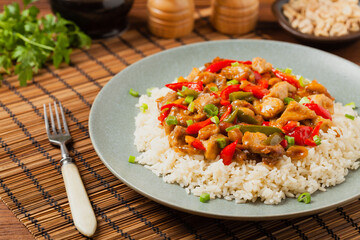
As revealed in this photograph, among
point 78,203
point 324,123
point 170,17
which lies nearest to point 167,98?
→ point 78,203

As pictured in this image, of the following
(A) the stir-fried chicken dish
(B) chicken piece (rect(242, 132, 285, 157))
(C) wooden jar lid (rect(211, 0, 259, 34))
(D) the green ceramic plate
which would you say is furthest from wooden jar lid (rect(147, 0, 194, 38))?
(B) chicken piece (rect(242, 132, 285, 157))

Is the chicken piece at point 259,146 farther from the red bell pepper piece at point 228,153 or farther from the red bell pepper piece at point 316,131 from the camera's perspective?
the red bell pepper piece at point 316,131

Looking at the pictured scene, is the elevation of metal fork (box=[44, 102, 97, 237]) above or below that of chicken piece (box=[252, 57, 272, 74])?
below

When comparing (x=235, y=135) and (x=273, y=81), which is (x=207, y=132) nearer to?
(x=235, y=135)

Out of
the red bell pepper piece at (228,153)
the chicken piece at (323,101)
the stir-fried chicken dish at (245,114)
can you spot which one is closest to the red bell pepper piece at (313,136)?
the stir-fried chicken dish at (245,114)

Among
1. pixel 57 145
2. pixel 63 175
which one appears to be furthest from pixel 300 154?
pixel 57 145

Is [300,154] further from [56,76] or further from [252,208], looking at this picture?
[56,76]

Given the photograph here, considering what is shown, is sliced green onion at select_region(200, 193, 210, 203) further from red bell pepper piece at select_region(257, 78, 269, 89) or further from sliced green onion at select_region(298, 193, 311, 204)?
red bell pepper piece at select_region(257, 78, 269, 89)

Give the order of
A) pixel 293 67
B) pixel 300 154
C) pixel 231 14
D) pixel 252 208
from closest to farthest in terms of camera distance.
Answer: pixel 252 208 → pixel 300 154 → pixel 293 67 → pixel 231 14
